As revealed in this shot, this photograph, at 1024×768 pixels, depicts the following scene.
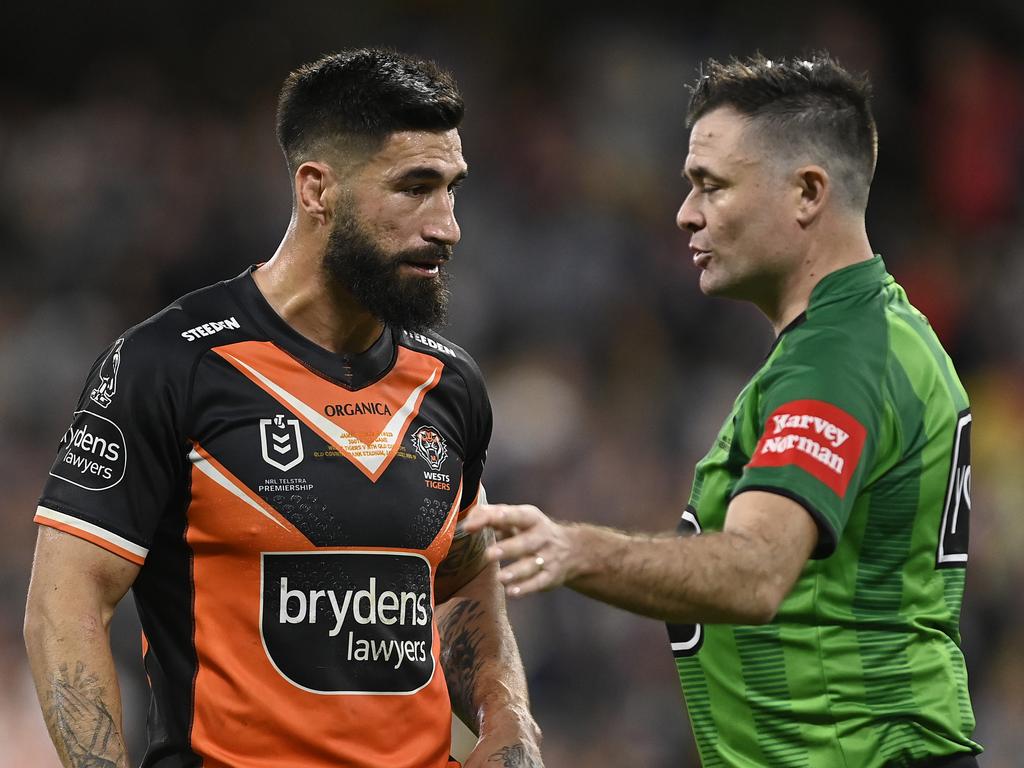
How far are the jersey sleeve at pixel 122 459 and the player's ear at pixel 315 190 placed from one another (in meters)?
0.59

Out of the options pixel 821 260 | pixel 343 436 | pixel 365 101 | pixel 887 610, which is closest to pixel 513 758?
pixel 343 436

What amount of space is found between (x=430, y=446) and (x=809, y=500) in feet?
3.90

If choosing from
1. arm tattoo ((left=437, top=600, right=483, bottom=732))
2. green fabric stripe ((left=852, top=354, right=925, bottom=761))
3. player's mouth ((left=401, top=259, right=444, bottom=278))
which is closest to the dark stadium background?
arm tattoo ((left=437, top=600, right=483, bottom=732))

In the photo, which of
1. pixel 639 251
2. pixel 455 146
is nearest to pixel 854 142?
pixel 455 146

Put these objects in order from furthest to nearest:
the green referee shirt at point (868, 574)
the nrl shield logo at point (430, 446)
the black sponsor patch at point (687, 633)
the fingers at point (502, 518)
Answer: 1. the nrl shield logo at point (430, 446)
2. the black sponsor patch at point (687, 633)
3. the green referee shirt at point (868, 574)
4. the fingers at point (502, 518)

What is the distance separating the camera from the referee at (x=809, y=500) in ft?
10.4

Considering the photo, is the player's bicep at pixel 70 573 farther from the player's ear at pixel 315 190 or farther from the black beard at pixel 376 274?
the player's ear at pixel 315 190

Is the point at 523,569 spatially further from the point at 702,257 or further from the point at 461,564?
the point at 461,564

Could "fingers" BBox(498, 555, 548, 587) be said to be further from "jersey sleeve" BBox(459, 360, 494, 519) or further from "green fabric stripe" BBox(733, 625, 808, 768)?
"jersey sleeve" BBox(459, 360, 494, 519)

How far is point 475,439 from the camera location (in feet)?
14.1

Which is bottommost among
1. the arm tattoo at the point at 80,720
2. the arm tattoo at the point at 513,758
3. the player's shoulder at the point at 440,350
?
the arm tattoo at the point at 80,720

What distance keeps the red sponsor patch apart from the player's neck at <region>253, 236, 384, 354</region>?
1.22 meters

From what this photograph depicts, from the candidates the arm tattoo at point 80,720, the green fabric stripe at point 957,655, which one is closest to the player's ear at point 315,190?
the arm tattoo at point 80,720

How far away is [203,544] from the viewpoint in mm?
3711
